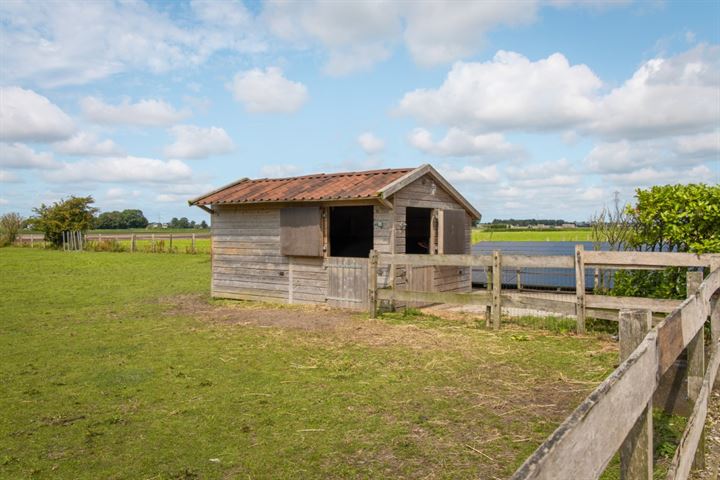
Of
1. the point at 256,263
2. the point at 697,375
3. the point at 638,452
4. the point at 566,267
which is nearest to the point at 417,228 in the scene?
the point at 256,263

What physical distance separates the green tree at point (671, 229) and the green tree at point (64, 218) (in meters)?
40.8

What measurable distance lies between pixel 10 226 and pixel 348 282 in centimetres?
4279

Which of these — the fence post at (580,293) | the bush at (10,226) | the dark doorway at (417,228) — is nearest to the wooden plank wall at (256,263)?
the dark doorway at (417,228)

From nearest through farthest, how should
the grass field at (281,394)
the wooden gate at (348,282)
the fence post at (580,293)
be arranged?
the grass field at (281,394) < the fence post at (580,293) < the wooden gate at (348,282)

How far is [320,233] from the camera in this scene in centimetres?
1281

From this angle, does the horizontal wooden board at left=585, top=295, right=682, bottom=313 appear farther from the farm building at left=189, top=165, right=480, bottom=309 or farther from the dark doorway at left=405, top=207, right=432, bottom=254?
the dark doorway at left=405, top=207, right=432, bottom=254

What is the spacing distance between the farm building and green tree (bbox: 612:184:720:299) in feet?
16.2

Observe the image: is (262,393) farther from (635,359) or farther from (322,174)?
(322,174)

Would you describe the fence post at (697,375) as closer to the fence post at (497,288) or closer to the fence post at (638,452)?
the fence post at (638,452)

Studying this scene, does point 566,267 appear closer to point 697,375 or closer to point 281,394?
point 697,375

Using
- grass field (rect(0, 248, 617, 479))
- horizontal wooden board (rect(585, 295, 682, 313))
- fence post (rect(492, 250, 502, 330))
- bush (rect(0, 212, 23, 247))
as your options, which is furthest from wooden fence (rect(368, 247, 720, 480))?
bush (rect(0, 212, 23, 247))

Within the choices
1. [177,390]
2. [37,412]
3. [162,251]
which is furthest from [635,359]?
[162,251]

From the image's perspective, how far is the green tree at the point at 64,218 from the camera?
1580 inches

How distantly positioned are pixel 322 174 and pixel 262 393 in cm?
952
